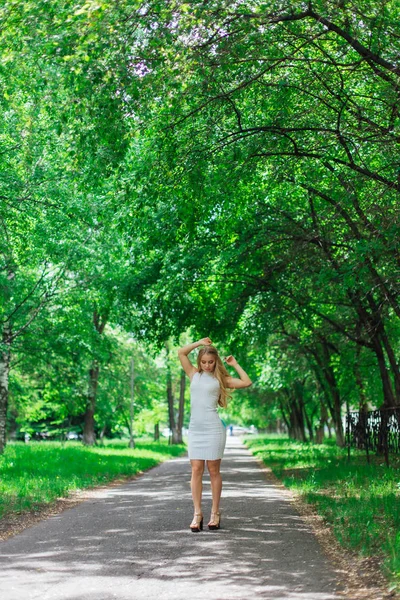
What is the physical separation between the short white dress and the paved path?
0.85 metres

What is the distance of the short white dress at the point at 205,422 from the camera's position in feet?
27.7

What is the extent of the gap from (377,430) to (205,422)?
11.1 metres

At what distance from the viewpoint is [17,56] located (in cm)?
860

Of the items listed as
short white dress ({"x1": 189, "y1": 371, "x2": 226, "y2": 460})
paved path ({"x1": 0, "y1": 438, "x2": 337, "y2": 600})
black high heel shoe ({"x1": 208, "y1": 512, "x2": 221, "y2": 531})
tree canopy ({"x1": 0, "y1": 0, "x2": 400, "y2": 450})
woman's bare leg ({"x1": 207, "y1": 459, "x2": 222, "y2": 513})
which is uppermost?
tree canopy ({"x1": 0, "y1": 0, "x2": 400, "y2": 450})

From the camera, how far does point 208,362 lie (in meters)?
8.47

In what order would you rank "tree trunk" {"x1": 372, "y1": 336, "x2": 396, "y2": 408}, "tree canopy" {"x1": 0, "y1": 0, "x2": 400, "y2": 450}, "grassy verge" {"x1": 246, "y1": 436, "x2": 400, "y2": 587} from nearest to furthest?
"grassy verge" {"x1": 246, "y1": 436, "x2": 400, "y2": 587} < "tree canopy" {"x1": 0, "y1": 0, "x2": 400, "y2": 450} < "tree trunk" {"x1": 372, "y1": 336, "x2": 396, "y2": 408}

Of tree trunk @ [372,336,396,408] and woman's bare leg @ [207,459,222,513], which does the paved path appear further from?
tree trunk @ [372,336,396,408]

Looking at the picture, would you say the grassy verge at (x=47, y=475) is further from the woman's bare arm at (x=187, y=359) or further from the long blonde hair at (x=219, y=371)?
the long blonde hair at (x=219, y=371)

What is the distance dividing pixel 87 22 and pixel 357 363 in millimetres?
21625

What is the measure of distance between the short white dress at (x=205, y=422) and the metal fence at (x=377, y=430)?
26.0ft

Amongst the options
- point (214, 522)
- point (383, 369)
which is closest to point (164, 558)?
Answer: point (214, 522)

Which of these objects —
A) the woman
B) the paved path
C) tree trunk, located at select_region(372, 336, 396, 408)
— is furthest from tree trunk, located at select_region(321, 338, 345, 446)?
the woman

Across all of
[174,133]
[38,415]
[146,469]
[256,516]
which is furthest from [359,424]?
[38,415]

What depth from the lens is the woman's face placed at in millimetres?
8448
